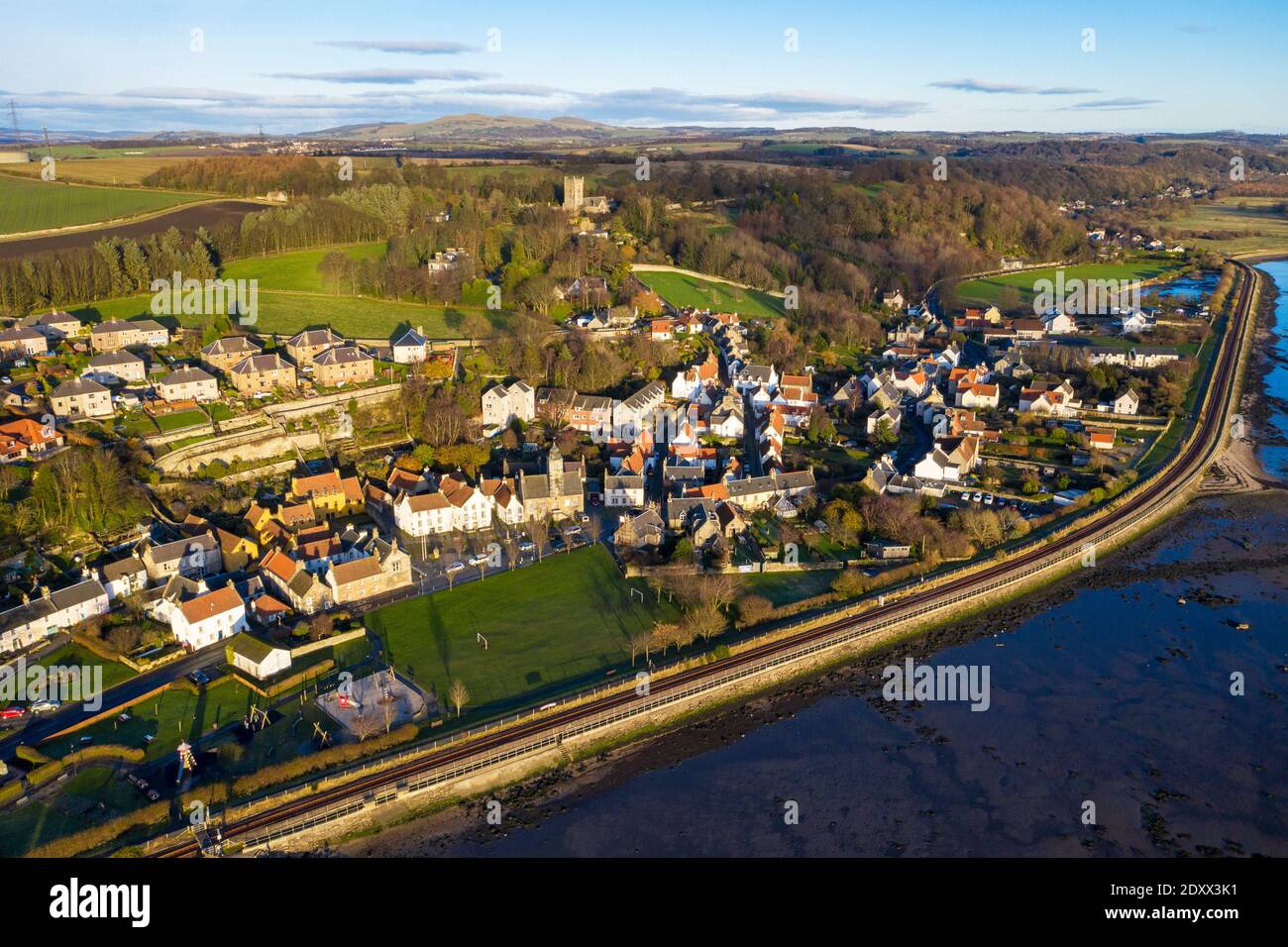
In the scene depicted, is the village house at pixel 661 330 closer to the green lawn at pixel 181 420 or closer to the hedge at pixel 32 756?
the green lawn at pixel 181 420

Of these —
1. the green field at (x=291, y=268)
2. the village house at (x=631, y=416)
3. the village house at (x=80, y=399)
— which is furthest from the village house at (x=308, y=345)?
the village house at (x=631, y=416)

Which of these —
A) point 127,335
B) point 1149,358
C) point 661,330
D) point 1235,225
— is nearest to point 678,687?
point 661,330

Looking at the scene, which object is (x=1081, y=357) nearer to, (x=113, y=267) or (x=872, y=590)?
(x=872, y=590)

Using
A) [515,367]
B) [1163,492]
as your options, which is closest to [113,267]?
[515,367]

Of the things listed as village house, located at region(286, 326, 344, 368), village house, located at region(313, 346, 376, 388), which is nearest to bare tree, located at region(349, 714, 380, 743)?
village house, located at region(313, 346, 376, 388)

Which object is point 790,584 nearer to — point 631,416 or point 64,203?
point 631,416

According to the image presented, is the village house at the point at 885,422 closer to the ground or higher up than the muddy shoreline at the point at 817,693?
higher up

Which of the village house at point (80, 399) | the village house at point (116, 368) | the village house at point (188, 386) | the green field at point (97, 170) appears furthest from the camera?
the green field at point (97, 170)
